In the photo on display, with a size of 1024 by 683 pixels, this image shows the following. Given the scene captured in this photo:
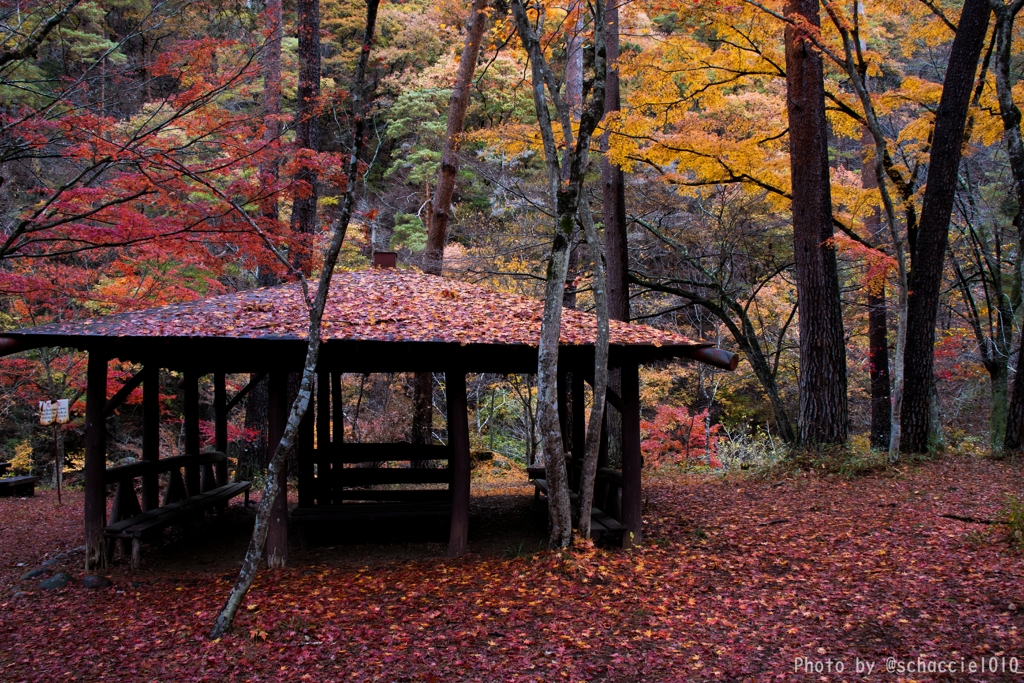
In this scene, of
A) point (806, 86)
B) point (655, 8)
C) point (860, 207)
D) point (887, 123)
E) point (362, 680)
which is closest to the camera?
point (362, 680)

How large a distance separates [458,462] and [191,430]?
4.49m

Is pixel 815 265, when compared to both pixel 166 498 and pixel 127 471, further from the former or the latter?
pixel 166 498

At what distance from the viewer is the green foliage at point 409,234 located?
19969mm

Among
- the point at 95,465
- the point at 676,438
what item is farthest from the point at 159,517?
the point at 676,438

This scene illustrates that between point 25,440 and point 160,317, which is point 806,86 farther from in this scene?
point 25,440

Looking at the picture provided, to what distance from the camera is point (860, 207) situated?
1280cm

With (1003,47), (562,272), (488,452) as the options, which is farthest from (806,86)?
(488,452)

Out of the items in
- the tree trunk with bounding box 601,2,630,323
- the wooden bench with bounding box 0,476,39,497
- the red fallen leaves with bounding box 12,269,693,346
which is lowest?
the wooden bench with bounding box 0,476,39,497

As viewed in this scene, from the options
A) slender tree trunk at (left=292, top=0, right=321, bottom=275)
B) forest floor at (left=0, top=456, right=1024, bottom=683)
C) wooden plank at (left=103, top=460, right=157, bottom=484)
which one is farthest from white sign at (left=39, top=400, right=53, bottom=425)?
slender tree trunk at (left=292, top=0, right=321, bottom=275)

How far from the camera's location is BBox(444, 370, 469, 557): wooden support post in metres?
7.41

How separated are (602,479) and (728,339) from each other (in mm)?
11775

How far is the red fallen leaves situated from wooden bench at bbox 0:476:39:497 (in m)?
7.84

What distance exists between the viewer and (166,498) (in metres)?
9.14

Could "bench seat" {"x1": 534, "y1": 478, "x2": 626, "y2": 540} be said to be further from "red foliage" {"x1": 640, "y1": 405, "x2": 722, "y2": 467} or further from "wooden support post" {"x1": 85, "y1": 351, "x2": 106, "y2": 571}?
"red foliage" {"x1": 640, "y1": 405, "x2": 722, "y2": 467}
